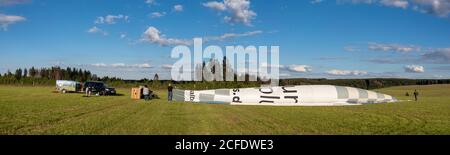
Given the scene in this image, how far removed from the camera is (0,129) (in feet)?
37.4

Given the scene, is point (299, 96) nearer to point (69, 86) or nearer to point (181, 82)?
point (69, 86)

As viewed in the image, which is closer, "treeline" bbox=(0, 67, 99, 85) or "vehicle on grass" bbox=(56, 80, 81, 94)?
"vehicle on grass" bbox=(56, 80, 81, 94)

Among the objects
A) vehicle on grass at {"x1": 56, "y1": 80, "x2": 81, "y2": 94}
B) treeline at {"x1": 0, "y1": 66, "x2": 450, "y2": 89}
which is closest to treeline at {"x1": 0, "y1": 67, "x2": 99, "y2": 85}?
treeline at {"x1": 0, "y1": 66, "x2": 450, "y2": 89}

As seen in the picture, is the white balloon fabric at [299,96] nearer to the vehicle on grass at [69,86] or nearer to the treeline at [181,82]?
the treeline at [181,82]

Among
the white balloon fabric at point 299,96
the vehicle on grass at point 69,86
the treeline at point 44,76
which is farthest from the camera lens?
the treeline at point 44,76

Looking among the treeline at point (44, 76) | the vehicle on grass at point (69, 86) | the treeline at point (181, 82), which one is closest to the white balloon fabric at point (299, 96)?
the treeline at point (181, 82)
